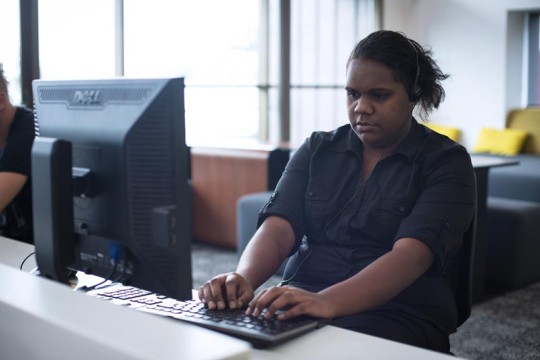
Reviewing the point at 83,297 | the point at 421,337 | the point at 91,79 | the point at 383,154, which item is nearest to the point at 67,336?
the point at 83,297

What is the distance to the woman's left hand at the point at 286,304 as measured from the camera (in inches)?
50.5

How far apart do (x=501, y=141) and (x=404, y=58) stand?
5897mm

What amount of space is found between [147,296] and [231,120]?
566 centimetres

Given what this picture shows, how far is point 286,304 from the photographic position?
129 centimetres

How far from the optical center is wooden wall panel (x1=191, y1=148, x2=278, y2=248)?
15.5 ft

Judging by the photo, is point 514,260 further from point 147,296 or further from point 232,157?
point 147,296

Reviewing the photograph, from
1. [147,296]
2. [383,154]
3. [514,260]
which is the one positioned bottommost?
[514,260]

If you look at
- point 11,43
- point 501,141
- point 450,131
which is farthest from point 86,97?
point 450,131

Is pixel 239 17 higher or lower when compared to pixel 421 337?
higher

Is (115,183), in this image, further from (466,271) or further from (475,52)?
(475,52)

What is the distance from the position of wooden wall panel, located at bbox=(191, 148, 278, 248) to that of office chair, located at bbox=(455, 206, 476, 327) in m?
3.04

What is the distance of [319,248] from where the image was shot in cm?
170

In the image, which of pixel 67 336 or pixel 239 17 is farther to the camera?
pixel 239 17

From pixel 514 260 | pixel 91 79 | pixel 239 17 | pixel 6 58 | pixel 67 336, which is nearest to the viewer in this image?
pixel 67 336
